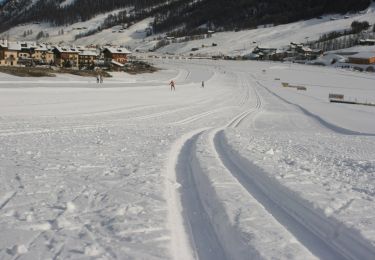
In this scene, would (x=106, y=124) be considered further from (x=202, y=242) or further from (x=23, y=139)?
(x=202, y=242)

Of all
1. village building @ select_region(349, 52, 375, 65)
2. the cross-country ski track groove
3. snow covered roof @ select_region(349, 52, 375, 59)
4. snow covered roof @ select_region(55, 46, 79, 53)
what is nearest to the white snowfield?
the cross-country ski track groove

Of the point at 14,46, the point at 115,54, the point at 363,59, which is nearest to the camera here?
the point at 14,46

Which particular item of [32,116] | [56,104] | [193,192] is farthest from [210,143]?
[56,104]

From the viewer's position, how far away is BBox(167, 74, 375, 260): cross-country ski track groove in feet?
19.5

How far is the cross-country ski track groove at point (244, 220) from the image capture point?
5.95 metres

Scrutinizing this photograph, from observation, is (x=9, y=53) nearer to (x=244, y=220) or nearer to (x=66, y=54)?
(x=66, y=54)

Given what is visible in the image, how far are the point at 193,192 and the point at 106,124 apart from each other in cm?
1246

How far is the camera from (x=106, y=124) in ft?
67.2

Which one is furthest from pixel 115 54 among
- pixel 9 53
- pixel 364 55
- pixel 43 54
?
pixel 364 55

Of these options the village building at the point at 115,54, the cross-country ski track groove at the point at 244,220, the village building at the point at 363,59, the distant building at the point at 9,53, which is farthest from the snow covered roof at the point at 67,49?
the cross-country ski track groove at the point at 244,220

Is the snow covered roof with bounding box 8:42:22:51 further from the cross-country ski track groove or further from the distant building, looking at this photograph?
the cross-country ski track groove

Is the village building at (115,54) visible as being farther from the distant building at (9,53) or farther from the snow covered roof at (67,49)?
the distant building at (9,53)

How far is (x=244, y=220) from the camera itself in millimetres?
6941

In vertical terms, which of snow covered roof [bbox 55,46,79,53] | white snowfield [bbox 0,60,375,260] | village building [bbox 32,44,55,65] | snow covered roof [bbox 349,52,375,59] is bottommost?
white snowfield [bbox 0,60,375,260]
